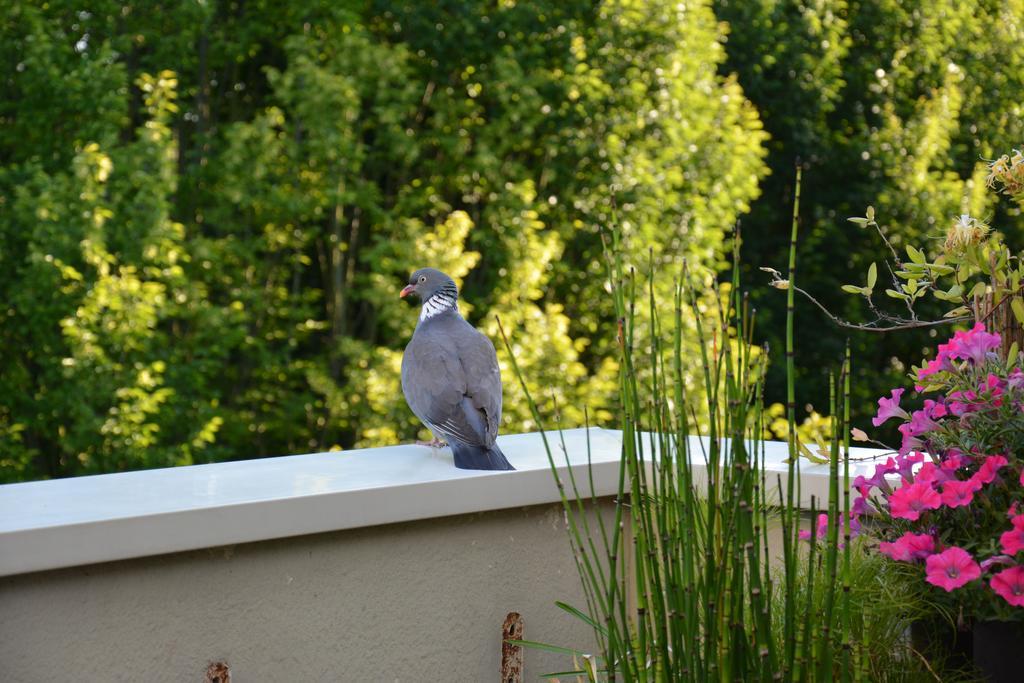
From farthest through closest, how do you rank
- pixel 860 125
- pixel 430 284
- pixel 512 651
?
1. pixel 860 125
2. pixel 430 284
3. pixel 512 651

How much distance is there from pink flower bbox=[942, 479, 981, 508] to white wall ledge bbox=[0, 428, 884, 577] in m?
0.33

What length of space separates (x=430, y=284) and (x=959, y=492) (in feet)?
4.49

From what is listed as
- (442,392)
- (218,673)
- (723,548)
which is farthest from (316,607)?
(723,548)

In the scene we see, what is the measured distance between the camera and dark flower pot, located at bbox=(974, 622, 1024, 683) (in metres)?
1.33

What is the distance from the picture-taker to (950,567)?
1312mm

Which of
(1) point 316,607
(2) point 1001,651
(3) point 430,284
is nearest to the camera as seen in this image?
(2) point 1001,651

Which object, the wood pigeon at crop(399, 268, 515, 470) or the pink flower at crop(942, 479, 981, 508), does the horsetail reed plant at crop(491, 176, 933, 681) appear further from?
the wood pigeon at crop(399, 268, 515, 470)

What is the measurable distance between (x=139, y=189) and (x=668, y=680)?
602cm

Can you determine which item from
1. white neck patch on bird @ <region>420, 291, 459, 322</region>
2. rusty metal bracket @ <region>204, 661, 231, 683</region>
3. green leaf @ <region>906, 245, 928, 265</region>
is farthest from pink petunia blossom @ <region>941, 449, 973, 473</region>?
white neck patch on bird @ <region>420, 291, 459, 322</region>

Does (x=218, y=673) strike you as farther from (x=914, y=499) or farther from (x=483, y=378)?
(x=914, y=499)

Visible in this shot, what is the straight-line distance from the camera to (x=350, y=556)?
167 centimetres

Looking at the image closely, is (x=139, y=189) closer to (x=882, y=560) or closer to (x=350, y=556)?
(x=350, y=556)

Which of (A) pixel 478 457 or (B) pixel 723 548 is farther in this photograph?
(A) pixel 478 457

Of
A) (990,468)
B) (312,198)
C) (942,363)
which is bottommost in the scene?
(990,468)
